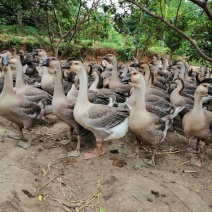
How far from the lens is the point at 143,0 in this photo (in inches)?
340

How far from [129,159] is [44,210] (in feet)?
7.12

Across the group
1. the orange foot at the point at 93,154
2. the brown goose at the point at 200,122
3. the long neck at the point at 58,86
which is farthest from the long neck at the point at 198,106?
the long neck at the point at 58,86

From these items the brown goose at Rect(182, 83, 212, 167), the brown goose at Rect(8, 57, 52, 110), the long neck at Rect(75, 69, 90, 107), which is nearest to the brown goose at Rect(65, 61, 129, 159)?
the long neck at Rect(75, 69, 90, 107)

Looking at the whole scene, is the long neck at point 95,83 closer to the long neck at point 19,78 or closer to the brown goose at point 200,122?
the long neck at point 19,78

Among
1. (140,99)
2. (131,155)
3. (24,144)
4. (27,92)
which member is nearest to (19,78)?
(27,92)

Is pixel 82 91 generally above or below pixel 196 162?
above

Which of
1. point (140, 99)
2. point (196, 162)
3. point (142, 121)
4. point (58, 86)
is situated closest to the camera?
point (142, 121)

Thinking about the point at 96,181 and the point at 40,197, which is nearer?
the point at 40,197

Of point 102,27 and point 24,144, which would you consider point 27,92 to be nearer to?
point 24,144

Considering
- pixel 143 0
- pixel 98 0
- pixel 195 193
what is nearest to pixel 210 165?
pixel 195 193

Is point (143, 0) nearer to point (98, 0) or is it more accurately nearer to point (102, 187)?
point (98, 0)

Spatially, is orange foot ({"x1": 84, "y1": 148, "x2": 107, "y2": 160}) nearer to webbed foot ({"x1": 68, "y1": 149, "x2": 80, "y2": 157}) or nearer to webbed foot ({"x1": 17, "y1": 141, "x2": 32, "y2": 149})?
webbed foot ({"x1": 68, "y1": 149, "x2": 80, "y2": 157})

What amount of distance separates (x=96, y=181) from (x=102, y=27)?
9134 mm

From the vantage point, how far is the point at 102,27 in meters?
12.5
